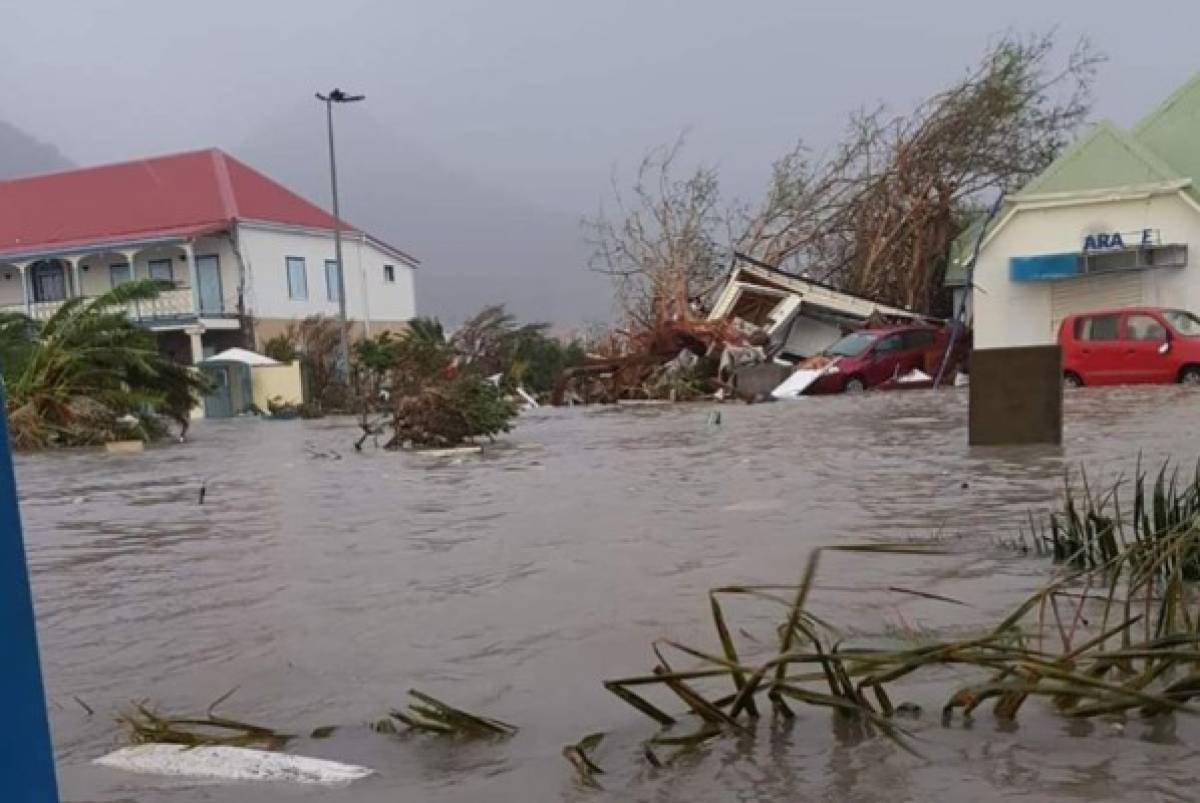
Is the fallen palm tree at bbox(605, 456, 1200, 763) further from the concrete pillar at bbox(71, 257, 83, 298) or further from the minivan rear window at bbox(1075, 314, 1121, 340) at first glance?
the concrete pillar at bbox(71, 257, 83, 298)

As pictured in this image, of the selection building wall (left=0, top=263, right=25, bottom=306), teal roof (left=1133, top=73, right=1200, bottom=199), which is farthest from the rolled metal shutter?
building wall (left=0, top=263, right=25, bottom=306)

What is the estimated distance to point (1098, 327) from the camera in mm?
20797

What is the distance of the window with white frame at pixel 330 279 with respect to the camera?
44469mm

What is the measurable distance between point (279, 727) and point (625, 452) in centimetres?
933

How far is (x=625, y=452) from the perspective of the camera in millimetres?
12695

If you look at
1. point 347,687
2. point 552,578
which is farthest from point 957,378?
point 347,687

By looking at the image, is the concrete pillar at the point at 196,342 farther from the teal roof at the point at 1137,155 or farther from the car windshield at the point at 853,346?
the teal roof at the point at 1137,155

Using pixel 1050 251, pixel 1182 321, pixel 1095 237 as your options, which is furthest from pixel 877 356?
pixel 1182 321

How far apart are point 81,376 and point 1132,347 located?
18904 millimetres

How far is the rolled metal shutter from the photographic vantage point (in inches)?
1036

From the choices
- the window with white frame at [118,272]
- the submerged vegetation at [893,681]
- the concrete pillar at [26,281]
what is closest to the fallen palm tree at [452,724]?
the submerged vegetation at [893,681]

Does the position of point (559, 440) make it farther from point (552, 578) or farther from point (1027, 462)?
point (552, 578)

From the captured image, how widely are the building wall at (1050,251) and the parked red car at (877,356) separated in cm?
137

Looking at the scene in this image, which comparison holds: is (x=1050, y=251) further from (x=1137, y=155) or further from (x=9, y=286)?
(x=9, y=286)
